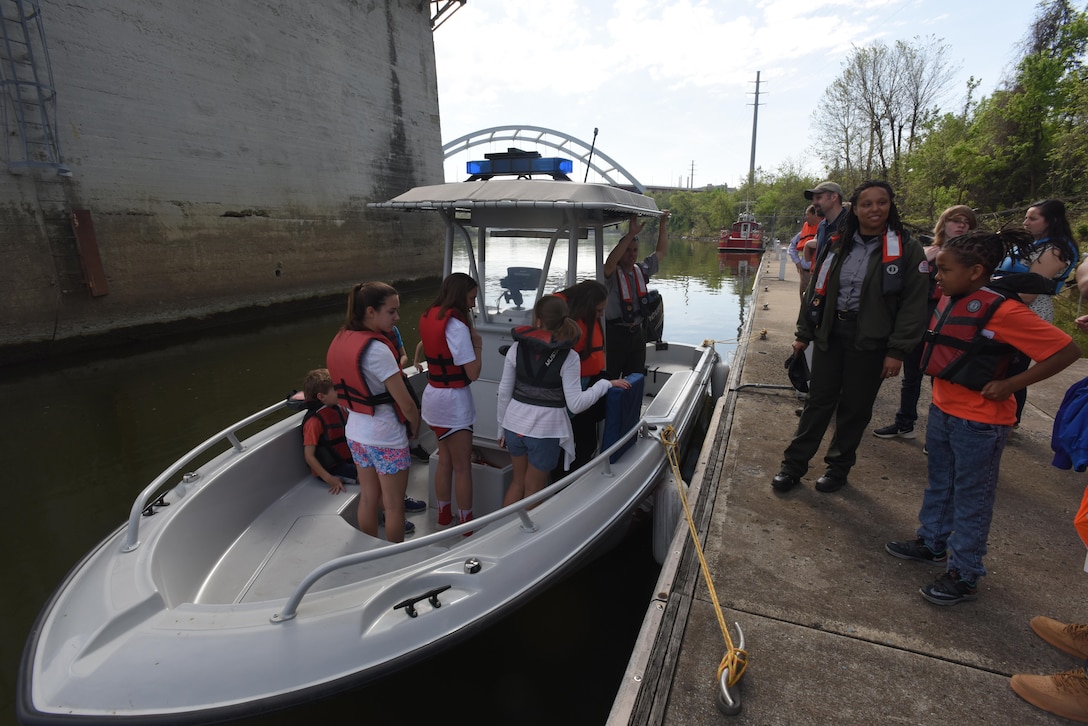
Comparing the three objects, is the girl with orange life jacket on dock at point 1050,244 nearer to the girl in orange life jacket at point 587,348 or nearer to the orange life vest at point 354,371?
the girl in orange life jacket at point 587,348

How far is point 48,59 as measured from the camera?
8.41 m

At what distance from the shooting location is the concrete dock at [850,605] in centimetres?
174

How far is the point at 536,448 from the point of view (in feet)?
8.74

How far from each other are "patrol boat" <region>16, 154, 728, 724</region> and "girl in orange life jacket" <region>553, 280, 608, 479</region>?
0.43ft

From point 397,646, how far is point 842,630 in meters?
1.66

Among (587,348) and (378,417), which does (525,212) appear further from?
(378,417)

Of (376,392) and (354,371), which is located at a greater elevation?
(354,371)

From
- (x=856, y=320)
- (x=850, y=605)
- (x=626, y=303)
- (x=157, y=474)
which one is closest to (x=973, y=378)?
(x=856, y=320)

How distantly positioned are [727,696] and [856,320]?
182 cm

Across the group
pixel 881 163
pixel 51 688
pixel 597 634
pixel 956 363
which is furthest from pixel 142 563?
pixel 881 163

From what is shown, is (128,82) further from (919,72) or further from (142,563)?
(919,72)

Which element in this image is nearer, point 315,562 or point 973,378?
point 973,378

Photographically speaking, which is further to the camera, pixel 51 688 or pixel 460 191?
pixel 460 191

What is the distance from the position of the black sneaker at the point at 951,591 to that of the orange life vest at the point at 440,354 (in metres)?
2.19
